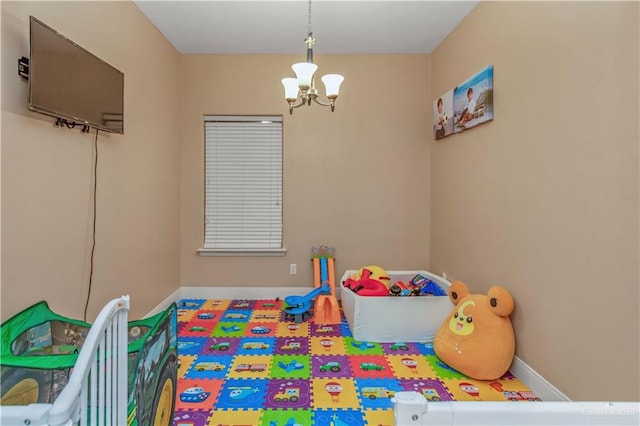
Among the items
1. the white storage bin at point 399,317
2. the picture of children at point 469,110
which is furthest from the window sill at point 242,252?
the picture of children at point 469,110

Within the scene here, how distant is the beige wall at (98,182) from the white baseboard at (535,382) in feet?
9.29

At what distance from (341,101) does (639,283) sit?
3066mm

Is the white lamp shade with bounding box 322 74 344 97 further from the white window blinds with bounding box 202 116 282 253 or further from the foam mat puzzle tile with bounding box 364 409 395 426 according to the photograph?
the foam mat puzzle tile with bounding box 364 409 395 426

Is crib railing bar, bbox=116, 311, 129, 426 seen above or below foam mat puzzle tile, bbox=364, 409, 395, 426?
above

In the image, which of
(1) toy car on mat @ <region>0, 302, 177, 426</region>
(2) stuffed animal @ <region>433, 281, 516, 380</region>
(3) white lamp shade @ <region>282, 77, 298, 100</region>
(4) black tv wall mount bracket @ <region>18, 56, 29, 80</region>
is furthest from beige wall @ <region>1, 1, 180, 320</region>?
(2) stuffed animal @ <region>433, 281, 516, 380</region>

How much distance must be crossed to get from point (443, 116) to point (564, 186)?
1.76 metres

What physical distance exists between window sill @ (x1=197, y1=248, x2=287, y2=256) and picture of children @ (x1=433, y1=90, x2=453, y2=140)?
2.08 meters

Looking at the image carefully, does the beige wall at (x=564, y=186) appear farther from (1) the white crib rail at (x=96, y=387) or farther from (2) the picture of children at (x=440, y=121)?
(1) the white crib rail at (x=96, y=387)

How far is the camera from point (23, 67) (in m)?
1.70

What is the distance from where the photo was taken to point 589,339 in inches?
68.5

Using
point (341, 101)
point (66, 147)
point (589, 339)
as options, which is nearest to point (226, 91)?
point (341, 101)

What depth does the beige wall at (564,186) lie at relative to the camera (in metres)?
1.56

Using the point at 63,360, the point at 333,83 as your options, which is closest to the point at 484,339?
the point at 333,83

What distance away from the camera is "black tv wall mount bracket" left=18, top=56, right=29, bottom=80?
168cm
